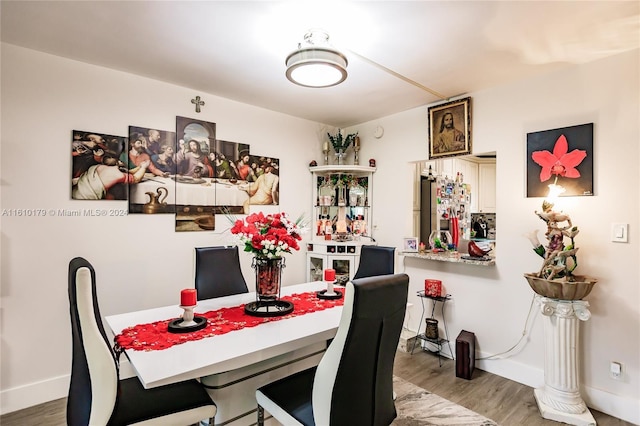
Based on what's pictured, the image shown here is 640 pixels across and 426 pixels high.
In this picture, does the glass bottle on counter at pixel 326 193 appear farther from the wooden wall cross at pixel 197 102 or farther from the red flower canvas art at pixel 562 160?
the red flower canvas art at pixel 562 160

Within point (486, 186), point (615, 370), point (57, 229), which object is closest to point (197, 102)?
point (57, 229)

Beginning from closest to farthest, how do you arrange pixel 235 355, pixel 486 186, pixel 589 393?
1. pixel 235 355
2. pixel 589 393
3. pixel 486 186

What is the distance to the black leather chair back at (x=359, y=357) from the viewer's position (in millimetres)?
1245

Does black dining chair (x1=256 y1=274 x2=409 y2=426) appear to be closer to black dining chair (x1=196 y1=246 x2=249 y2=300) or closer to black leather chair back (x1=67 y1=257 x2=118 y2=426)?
black leather chair back (x1=67 y1=257 x2=118 y2=426)

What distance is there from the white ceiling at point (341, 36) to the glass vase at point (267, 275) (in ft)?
4.78

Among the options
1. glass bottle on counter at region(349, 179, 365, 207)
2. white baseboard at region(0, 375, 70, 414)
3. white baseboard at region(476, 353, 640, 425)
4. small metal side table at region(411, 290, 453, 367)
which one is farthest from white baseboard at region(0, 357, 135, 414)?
white baseboard at region(476, 353, 640, 425)

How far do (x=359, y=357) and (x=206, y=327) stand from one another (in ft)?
2.83

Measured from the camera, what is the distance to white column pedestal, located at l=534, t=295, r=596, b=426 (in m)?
2.28

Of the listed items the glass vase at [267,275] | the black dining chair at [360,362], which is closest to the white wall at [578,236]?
the black dining chair at [360,362]

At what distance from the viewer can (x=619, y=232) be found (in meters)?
2.35

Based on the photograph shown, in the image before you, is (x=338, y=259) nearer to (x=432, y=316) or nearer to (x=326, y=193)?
(x=326, y=193)

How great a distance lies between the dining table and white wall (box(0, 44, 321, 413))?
98 cm

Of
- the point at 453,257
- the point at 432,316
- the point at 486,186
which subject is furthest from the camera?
the point at 486,186

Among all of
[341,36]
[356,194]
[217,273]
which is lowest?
[217,273]
